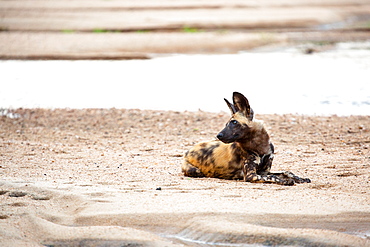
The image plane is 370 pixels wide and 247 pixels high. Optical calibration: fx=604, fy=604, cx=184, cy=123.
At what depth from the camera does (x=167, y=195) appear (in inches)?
230

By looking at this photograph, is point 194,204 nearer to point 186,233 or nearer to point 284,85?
point 186,233

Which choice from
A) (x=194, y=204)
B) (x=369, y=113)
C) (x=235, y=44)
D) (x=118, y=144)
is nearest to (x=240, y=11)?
(x=235, y=44)

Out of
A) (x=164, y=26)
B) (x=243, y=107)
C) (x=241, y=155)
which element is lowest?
(x=241, y=155)

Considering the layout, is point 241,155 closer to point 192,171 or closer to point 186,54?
point 192,171

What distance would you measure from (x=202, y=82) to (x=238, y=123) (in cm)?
949

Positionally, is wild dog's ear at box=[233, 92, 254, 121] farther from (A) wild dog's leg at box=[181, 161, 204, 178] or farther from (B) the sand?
(A) wild dog's leg at box=[181, 161, 204, 178]

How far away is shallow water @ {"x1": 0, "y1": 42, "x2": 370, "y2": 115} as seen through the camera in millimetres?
12719

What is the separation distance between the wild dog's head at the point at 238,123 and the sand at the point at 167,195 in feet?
1.64

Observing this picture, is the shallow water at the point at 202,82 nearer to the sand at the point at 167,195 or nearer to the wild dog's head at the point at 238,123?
the sand at the point at 167,195

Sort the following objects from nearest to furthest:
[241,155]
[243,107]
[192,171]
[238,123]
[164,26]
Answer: [238,123] → [243,107] → [241,155] → [192,171] → [164,26]

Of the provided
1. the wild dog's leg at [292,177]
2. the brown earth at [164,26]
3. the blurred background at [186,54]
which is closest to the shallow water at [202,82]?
the blurred background at [186,54]

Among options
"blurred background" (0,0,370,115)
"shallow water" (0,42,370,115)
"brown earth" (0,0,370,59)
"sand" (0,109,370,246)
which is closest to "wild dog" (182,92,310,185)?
"sand" (0,109,370,246)

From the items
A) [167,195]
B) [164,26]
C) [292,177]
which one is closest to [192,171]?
[167,195]

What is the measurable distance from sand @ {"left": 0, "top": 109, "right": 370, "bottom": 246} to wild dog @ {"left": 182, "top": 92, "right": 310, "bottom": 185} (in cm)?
16
